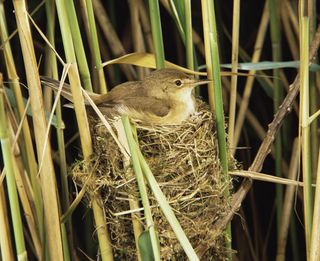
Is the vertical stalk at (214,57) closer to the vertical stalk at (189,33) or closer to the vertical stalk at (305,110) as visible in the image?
the vertical stalk at (189,33)

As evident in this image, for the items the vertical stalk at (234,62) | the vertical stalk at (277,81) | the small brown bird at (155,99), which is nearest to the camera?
the vertical stalk at (234,62)

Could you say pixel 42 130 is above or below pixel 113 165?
above

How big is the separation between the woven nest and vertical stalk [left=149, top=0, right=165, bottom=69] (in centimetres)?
18

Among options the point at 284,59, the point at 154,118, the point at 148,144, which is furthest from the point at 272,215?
the point at 148,144

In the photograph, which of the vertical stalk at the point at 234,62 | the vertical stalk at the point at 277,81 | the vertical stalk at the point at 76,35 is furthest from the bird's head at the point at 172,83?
the vertical stalk at the point at 76,35

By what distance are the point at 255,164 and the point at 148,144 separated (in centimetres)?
30

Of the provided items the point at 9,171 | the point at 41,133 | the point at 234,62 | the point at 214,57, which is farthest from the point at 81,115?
→ the point at 234,62

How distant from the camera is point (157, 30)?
5.54 feet

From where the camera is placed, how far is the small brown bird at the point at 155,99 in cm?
191

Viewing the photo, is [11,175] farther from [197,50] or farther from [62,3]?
[197,50]

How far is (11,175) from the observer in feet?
4.87

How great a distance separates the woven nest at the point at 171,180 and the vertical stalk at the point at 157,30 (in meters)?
0.18

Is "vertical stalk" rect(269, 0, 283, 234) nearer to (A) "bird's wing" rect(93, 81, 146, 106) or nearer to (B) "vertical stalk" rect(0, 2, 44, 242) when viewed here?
(A) "bird's wing" rect(93, 81, 146, 106)

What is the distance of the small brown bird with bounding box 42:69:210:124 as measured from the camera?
1.91 metres
